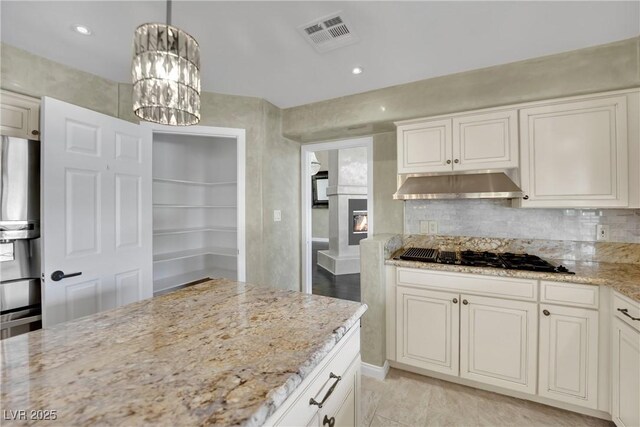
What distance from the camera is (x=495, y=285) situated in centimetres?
190

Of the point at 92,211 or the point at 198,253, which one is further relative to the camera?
the point at 198,253

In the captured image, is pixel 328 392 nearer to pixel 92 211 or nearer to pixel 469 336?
pixel 469 336

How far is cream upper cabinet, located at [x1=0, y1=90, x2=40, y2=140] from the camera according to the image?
1.81m

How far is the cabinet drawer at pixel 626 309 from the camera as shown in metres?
1.39

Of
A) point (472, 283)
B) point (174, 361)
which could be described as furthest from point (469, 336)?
point (174, 361)

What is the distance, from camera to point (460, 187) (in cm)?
218

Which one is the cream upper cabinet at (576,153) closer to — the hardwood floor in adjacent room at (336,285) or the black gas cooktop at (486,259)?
the black gas cooktop at (486,259)

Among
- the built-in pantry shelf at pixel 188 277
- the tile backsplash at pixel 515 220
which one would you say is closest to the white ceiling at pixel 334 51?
the tile backsplash at pixel 515 220

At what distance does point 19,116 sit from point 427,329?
3.25m

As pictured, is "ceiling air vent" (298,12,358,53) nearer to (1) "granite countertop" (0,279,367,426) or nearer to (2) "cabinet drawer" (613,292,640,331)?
(1) "granite countertop" (0,279,367,426)

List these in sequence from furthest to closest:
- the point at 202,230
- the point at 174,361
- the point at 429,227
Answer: the point at 202,230 → the point at 429,227 → the point at 174,361

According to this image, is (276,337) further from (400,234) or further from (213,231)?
(213,231)

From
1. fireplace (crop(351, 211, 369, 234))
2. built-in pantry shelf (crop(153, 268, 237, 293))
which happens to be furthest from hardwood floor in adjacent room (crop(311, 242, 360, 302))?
built-in pantry shelf (crop(153, 268, 237, 293))

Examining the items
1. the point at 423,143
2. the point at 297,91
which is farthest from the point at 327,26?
the point at 423,143
